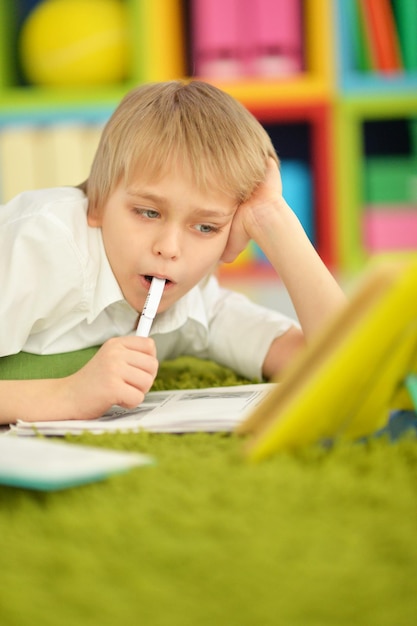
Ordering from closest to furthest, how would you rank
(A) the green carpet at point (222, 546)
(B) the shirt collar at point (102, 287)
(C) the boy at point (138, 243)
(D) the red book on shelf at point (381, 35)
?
(A) the green carpet at point (222, 546)
(C) the boy at point (138, 243)
(B) the shirt collar at point (102, 287)
(D) the red book on shelf at point (381, 35)

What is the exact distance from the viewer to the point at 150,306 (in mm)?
951

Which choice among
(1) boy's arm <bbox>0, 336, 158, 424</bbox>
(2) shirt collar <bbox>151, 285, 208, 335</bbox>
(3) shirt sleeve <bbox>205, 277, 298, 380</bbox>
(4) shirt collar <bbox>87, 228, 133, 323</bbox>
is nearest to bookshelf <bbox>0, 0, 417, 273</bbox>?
(3) shirt sleeve <bbox>205, 277, 298, 380</bbox>

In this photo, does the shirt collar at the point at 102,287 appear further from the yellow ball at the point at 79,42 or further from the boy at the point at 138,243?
the yellow ball at the point at 79,42

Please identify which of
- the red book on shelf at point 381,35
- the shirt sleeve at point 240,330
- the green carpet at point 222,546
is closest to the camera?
the green carpet at point 222,546

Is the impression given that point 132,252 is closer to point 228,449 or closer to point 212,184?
point 212,184

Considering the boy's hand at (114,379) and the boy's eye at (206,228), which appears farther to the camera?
the boy's eye at (206,228)

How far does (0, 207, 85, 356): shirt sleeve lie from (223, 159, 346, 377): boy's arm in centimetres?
22

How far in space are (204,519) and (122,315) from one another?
23.0 inches

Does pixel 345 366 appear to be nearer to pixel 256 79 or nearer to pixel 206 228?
pixel 206 228

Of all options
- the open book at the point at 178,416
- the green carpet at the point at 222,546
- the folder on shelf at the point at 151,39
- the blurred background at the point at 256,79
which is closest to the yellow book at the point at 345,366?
the green carpet at the point at 222,546

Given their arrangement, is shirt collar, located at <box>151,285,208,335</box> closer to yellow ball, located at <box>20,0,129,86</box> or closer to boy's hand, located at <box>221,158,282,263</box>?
boy's hand, located at <box>221,158,282,263</box>

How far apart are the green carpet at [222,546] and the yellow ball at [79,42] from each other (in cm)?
176

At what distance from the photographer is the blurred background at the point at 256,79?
7.00 feet

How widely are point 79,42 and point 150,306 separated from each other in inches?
55.7
